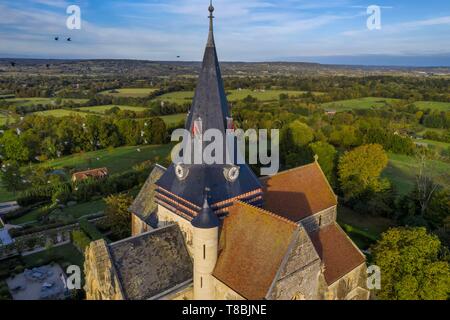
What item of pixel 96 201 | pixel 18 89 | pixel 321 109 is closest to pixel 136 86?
pixel 18 89

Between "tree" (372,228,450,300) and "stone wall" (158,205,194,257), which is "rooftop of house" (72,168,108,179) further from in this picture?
"tree" (372,228,450,300)

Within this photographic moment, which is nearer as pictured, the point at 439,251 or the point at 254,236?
the point at 254,236

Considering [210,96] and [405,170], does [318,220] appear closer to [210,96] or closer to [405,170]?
[210,96]

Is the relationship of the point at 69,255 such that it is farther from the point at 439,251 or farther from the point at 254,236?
the point at 439,251

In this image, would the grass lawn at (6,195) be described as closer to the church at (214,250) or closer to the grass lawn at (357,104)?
the church at (214,250)

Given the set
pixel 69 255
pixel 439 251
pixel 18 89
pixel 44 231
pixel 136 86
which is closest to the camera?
pixel 439 251

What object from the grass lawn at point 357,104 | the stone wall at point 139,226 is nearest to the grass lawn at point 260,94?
the grass lawn at point 357,104

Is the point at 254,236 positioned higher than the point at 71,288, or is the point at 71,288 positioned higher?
the point at 254,236
